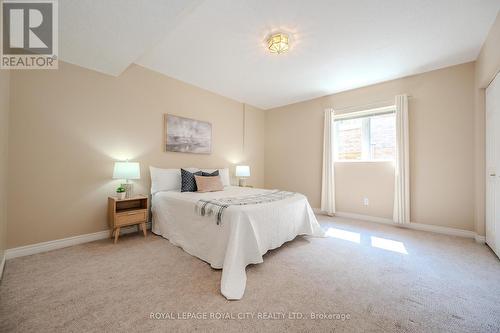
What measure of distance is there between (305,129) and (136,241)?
395 centimetres

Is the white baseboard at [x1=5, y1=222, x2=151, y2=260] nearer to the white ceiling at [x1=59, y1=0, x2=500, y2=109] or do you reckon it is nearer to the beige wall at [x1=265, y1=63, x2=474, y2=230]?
the white ceiling at [x1=59, y1=0, x2=500, y2=109]

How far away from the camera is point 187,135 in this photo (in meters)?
3.73

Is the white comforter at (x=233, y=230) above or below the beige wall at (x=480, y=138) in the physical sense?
below

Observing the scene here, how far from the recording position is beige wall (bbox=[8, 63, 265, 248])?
2.23m

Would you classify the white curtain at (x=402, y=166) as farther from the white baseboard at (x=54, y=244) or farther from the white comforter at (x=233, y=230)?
the white baseboard at (x=54, y=244)

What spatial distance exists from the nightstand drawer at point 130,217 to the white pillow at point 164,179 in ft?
1.44

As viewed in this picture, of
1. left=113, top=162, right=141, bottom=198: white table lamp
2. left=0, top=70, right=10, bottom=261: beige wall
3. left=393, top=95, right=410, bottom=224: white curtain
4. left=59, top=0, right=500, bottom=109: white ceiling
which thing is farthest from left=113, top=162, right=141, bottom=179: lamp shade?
left=393, top=95, right=410, bottom=224: white curtain

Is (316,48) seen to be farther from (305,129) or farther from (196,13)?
(305,129)

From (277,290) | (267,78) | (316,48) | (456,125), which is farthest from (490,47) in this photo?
(277,290)

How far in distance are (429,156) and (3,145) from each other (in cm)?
551

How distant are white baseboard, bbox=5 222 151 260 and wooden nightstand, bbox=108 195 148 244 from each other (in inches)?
6.5

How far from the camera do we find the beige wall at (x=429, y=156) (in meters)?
2.92

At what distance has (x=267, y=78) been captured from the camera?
3.48m

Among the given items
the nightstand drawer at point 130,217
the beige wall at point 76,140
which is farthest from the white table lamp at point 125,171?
the nightstand drawer at point 130,217
